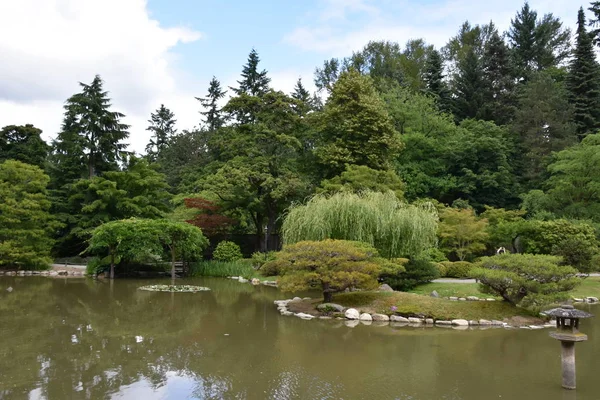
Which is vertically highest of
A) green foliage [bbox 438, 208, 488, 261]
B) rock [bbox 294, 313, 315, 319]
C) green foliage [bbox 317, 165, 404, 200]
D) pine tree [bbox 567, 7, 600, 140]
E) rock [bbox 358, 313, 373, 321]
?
pine tree [bbox 567, 7, 600, 140]

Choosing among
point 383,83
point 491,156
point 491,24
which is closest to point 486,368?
point 491,156

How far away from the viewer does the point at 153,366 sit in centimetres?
679

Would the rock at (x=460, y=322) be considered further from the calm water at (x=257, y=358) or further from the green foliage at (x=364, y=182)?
the green foliage at (x=364, y=182)

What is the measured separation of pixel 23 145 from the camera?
25.8 metres

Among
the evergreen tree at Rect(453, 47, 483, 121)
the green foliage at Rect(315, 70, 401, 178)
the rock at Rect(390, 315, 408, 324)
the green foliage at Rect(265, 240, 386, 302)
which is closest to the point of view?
the rock at Rect(390, 315, 408, 324)

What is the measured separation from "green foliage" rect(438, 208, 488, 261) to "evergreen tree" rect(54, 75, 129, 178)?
1723 cm

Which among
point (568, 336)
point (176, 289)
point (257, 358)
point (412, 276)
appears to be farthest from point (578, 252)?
point (176, 289)

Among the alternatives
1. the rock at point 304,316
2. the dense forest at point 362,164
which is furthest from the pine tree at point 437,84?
the rock at point 304,316

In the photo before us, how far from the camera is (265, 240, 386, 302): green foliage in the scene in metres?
10.6

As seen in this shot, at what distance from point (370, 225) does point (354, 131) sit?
8.86m

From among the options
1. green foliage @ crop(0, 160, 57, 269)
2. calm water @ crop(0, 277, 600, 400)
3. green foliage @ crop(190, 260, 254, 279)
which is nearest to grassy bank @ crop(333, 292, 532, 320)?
calm water @ crop(0, 277, 600, 400)

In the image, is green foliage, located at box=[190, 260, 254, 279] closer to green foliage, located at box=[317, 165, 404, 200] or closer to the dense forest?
the dense forest

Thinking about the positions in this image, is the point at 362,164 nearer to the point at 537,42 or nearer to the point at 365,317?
the point at 365,317

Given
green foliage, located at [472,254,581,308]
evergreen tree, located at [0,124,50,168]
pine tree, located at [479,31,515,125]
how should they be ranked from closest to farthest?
green foliage, located at [472,254,581,308], evergreen tree, located at [0,124,50,168], pine tree, located at [479,31,515,125]
